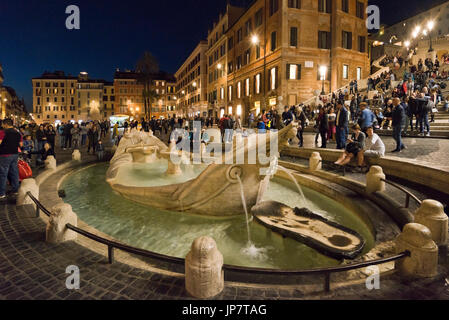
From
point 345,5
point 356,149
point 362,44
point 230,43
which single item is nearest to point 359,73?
point 362,44

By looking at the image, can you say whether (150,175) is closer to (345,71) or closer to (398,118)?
(398,118)

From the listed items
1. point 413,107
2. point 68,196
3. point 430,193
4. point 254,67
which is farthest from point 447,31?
point 68,196

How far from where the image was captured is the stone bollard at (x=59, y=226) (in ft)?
12.6

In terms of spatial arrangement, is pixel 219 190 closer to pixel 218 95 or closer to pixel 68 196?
pixel 68 196

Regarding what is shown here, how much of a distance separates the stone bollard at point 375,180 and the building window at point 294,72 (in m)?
24.4

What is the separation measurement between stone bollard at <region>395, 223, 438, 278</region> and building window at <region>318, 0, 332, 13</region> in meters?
31.7

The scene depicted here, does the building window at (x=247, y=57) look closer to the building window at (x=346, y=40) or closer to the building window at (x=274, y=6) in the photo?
the building window at (x=274, y=6)

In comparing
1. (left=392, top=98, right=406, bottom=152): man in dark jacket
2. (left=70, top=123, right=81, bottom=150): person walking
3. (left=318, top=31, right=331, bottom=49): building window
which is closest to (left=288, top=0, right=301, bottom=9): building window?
(left=318, top=31, right=331, bottom=49): building window

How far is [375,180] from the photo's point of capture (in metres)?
5.87

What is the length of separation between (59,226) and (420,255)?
462 cm

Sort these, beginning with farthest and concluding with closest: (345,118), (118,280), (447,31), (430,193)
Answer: (447,31) → (345,118) → (430,193) → (118,280)

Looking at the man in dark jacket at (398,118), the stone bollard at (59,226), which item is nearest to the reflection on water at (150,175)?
the stone bollard at (59,226)
